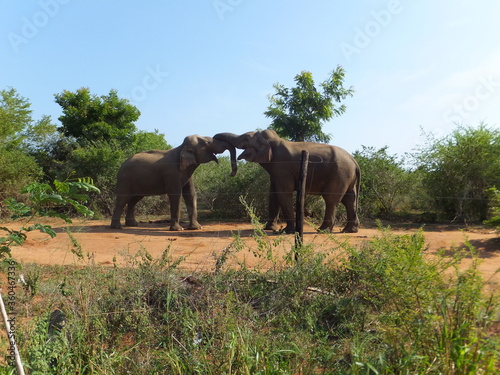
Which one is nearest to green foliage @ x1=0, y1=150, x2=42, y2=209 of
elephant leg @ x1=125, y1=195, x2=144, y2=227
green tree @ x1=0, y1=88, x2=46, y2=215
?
green tree @ x1=0, y1=88, x2=46, y2=215

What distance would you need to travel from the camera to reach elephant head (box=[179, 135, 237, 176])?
456 inches

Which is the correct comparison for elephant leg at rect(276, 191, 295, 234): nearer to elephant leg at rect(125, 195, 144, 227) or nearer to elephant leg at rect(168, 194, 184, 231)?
elephant leg at rect(168, 194, 184, 231)

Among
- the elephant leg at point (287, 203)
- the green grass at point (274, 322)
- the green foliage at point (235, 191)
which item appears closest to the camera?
the green grass at point (274, 322)

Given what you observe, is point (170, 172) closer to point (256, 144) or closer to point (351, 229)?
point (256, 144)

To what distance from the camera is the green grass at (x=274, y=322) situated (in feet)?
9.90

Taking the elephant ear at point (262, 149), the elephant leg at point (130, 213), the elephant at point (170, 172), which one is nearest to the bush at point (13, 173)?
the elephant leg at point (130, 213)

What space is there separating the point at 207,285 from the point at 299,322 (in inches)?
37.9

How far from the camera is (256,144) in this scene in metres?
11.3

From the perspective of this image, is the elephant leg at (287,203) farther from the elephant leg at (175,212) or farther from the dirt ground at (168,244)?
the elephant leg at (175,212)

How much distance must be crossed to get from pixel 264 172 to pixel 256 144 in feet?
11.8

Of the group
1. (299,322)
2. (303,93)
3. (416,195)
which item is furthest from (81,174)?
(299,322)

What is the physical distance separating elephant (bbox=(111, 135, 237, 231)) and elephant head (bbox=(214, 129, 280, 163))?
48 cm

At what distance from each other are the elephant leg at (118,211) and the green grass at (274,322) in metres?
6.78

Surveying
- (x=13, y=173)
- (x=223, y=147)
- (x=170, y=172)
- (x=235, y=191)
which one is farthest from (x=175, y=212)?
(x=13, y=173)
